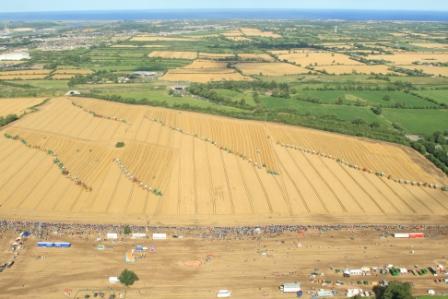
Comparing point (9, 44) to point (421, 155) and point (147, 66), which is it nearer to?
point (147, 66)

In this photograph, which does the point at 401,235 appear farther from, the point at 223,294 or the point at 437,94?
the point at 437,94

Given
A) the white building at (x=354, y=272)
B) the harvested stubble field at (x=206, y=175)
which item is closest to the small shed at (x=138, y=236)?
the harvested stubble field at (x=206, y=175)

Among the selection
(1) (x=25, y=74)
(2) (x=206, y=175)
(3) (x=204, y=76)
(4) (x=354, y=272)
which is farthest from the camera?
(3) (x=204, y=76)

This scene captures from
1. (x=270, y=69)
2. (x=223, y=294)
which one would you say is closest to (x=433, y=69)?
(x=270, y=69)

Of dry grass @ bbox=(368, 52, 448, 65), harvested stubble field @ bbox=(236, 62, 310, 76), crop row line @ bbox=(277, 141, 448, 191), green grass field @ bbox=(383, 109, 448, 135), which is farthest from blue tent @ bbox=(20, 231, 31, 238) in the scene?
dry grass @ bbox=(368, 52, 448, 65)

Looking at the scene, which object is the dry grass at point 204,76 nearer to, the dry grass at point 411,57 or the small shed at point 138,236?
the dry grass at point 411,57

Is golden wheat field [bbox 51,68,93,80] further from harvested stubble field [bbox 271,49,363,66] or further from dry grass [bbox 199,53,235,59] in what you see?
harvested stubble field [bbox 271,49,363,66]
